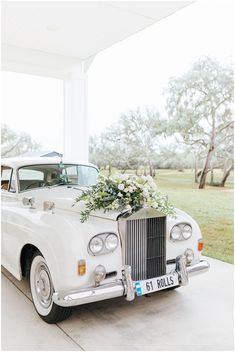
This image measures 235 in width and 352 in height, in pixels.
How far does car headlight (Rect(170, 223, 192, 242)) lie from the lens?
2.79 meters

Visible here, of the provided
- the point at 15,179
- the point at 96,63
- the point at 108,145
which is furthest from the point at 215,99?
the point at 15,179

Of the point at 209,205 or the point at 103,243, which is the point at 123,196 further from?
the point at 209,205

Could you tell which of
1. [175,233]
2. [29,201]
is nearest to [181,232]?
[175,233]

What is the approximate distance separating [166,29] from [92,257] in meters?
4.42

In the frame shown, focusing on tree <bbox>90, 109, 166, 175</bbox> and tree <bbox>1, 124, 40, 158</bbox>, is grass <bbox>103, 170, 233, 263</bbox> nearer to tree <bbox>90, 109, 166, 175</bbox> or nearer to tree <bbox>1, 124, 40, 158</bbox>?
tree <bbox>90, 109, 166, 175</bbox>

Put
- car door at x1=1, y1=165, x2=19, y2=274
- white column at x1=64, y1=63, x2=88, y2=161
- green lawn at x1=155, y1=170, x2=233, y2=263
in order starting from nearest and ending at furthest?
car door at x1=1, y1=165, x2=19, y2=274, green lawn at x1=155, y1=170, x2=233, y2=263, white column at x1=64, y1=63, x2=88, y2=161

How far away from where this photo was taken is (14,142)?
5973 mm

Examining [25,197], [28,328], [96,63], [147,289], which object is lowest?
[28,328]

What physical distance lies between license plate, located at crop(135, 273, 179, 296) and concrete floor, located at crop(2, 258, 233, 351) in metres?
0.29

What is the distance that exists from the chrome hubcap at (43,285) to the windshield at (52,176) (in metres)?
1.08

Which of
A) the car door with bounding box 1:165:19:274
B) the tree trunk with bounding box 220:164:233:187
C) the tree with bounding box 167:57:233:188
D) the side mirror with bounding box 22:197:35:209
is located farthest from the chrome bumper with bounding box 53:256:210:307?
the tree with bounding box 167:57:233:188

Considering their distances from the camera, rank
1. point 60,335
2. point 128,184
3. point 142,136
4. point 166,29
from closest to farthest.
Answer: point 60,335, point 128,184, point 166,29, point 142,136

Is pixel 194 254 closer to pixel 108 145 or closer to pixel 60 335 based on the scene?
pixel 60 335

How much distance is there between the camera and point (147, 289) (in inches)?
95.5
